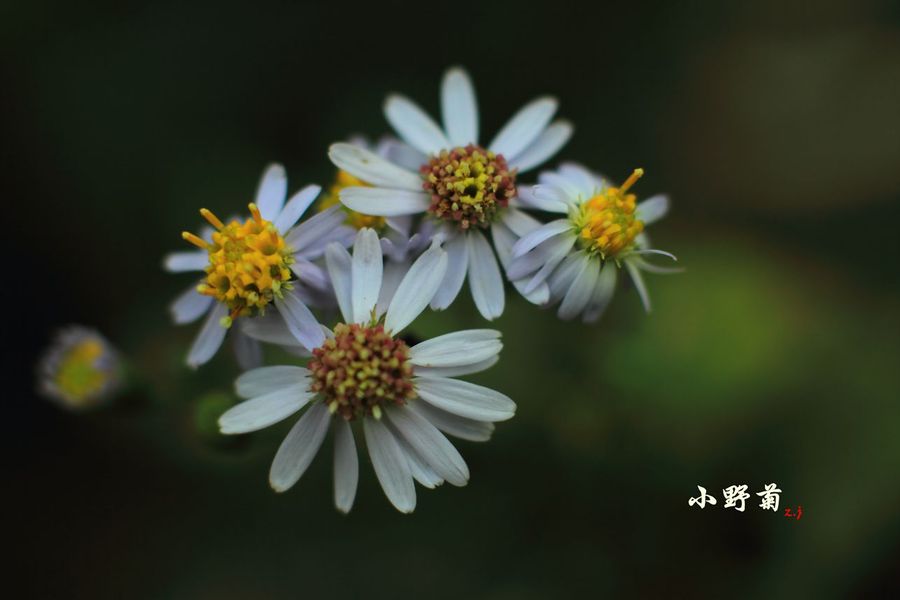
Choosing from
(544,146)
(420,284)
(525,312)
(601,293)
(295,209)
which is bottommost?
(420,284)

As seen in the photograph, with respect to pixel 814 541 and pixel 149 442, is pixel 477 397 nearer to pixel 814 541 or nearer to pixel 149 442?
pixel 814 541

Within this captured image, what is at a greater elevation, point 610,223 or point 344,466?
point 610,223

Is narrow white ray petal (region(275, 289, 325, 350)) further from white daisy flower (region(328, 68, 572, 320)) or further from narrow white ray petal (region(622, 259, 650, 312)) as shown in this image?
narrow white ray petal (region(622, 259, 650, 312))

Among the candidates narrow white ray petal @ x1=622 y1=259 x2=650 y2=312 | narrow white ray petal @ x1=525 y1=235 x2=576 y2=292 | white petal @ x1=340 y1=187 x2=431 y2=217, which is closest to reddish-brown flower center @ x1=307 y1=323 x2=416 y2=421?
white petal @ x1=340 y1=187 x2=431 y2=217

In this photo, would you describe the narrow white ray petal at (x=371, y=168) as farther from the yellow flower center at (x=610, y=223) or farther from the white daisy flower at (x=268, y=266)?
the yellow flower center at (x=610, y=223)

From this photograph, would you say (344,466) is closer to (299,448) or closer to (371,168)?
(299,448)

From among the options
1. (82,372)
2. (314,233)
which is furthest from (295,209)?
(82,372)
